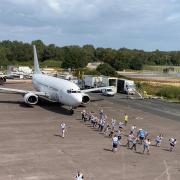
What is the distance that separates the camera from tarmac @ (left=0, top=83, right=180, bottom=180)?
87.7ft

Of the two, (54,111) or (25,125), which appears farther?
(54,111)

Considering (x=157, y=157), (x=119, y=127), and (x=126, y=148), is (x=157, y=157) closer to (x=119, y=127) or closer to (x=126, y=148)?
(x=126, y=148)

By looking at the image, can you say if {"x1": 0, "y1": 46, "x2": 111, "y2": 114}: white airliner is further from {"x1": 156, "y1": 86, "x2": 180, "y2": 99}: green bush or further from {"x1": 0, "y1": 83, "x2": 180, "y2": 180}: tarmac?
{"x1": 156, "y1": 86, "x2": 180, "y2": 99}: green bush

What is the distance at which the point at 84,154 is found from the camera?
31.7 m

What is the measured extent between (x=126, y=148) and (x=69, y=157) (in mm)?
5804

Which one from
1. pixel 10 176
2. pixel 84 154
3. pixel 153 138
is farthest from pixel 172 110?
pixel 10 176

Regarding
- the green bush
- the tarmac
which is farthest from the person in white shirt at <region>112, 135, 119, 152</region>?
the green bush

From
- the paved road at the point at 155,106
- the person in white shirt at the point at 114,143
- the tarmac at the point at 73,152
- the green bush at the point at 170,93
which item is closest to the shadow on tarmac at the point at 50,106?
the tarmac at the point at 73,152

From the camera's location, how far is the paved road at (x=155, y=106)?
180 ft

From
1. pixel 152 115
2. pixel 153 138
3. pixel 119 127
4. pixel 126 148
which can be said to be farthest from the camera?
pixel 152 115

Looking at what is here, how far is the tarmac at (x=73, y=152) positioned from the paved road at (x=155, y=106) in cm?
192

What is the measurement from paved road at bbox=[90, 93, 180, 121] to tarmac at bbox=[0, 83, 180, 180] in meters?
1.92

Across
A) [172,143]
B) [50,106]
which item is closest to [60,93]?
[50,106]

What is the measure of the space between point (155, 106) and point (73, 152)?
108 feet
